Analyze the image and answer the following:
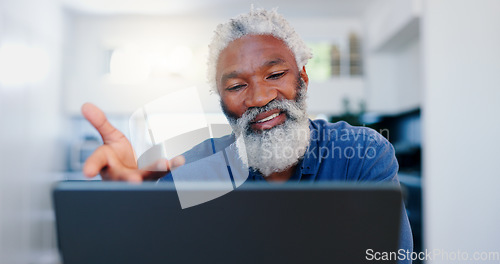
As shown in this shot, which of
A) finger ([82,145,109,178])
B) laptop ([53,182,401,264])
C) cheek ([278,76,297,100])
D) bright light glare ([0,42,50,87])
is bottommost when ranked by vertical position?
laptop ([53,182,401,264])

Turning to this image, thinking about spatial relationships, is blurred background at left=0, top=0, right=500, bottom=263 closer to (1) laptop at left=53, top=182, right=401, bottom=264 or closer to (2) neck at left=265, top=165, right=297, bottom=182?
(2) neck at left=265, top=165, right=297, bottom=182

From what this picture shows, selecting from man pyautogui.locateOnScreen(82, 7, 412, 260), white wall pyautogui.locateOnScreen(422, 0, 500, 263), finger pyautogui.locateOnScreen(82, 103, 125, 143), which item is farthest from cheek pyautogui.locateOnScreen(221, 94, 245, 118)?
white wall pyautogui.locateOnScreen(422, 0, 500, 263)

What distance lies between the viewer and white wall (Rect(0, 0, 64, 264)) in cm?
181

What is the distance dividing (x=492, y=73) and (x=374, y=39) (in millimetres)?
359

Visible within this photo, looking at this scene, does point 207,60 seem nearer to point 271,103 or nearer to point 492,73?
point 271,103

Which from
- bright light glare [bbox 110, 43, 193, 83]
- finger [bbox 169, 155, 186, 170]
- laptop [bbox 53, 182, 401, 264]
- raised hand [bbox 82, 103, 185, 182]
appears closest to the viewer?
laptop [bbox 53, 182, 401, 264]

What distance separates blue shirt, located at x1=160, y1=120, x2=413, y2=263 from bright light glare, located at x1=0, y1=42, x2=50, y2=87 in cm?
151

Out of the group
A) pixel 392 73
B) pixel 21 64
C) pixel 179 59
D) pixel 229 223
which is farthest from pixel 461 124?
pixel 21 64

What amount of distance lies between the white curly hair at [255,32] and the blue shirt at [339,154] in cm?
13

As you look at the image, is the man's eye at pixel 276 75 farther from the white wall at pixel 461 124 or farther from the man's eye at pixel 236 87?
the white wall at pixel 461 124

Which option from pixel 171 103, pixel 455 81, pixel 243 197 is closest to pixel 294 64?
pixel 171 103

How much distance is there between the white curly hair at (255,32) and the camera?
28.8 inches

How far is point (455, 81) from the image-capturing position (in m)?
1.11

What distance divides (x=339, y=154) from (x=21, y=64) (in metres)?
1.81
